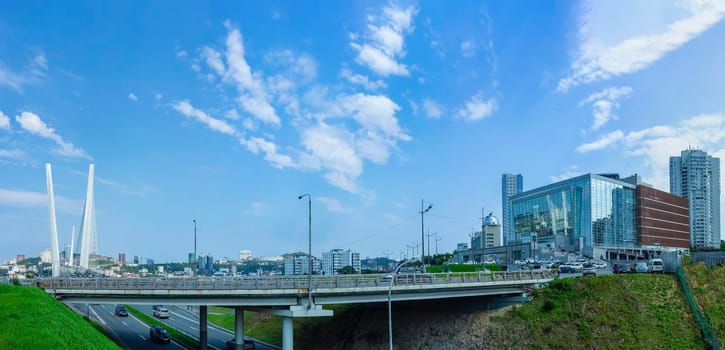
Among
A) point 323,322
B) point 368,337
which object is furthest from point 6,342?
point 323,322

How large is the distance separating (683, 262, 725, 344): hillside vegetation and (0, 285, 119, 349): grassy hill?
166 ft

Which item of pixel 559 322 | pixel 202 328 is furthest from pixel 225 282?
pixel 559 322

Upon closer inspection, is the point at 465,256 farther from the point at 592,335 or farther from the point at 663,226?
the point at 592,335

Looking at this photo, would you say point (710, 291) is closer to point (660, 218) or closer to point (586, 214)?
point (586, 214)

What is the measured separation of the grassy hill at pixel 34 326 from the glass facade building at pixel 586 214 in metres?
135

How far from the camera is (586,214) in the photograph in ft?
511

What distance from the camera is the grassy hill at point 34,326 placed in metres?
25.7

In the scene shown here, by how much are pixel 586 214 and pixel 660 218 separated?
38.7 metres

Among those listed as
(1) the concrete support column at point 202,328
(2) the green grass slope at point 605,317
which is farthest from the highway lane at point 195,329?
(2) the green grass slope at point 605,317

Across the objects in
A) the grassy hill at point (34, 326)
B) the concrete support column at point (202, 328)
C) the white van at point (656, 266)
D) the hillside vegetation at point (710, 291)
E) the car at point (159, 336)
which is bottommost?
the car at point (159, 336)

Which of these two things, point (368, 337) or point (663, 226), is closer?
point (368, 337)

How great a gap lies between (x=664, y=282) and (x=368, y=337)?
31.5m

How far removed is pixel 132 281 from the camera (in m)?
44.9

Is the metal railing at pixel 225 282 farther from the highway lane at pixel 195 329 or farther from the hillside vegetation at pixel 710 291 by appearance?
the hillside vegetation at pixel 710 291
